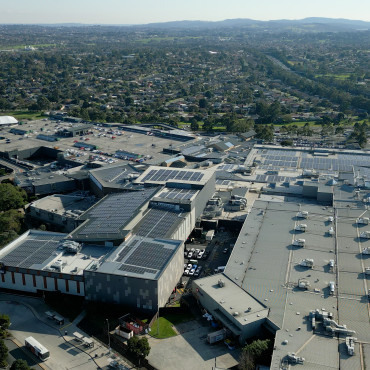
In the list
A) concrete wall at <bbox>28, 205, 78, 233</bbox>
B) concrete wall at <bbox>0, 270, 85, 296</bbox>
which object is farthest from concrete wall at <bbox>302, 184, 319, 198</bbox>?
concrete wall at <bbox>0, 270, 85, 296</bbox>

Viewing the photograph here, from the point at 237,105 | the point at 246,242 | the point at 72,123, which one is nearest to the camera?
the point at 246,242

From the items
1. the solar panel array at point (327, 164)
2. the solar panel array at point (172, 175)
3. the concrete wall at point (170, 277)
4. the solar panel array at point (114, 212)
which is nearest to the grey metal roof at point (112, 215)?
the solar panel array at point (114, 212)

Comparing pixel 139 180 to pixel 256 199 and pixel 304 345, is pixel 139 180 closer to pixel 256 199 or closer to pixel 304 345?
pixel 256 199

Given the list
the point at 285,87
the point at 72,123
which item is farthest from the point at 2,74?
the point at 285,87

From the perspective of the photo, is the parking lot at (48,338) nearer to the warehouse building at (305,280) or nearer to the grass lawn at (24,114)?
the warehouse building at (305,280)

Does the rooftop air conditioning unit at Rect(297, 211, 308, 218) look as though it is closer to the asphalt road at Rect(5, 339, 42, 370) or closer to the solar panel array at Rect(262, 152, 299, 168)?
the solar panel array at Rect(262, 152, 299, 168)

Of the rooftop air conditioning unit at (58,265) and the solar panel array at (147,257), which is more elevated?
the solar panel array at (147,257)

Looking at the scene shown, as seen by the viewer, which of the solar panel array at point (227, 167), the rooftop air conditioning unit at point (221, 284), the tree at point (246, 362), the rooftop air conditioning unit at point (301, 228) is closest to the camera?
the tree at point (246, 362)
